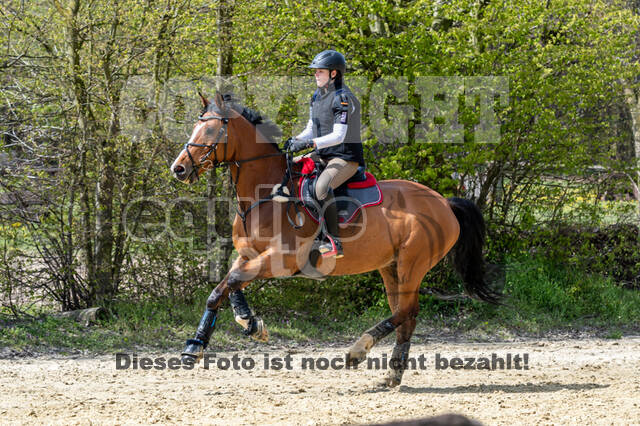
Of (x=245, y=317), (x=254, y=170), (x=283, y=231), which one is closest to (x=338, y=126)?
(x=254, y=170)

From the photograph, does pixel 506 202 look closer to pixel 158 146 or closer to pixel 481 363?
pixel 481 363

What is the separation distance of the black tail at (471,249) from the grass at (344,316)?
1.06 meters

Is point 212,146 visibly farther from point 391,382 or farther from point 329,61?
point 391,382

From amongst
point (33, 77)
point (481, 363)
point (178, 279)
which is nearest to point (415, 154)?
point (481, 363)

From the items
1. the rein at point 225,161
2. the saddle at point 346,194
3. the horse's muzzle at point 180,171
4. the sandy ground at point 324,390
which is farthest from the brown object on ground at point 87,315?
the saddle at point 346,194

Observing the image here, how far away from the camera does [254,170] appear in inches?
257

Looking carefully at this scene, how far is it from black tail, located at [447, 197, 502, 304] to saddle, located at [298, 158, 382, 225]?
1203mm

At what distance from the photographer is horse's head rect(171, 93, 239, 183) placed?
6.18 m

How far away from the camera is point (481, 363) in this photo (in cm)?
791

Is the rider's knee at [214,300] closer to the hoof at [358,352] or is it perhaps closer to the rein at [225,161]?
the rein at [225,161]

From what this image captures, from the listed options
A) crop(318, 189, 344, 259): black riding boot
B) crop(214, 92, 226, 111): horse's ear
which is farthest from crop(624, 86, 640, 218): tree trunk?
crop(214, 92, 226, 111): horse's ear

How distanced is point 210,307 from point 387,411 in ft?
5.96

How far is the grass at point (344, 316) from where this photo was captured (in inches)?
337

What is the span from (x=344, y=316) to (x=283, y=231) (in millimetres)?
3715
